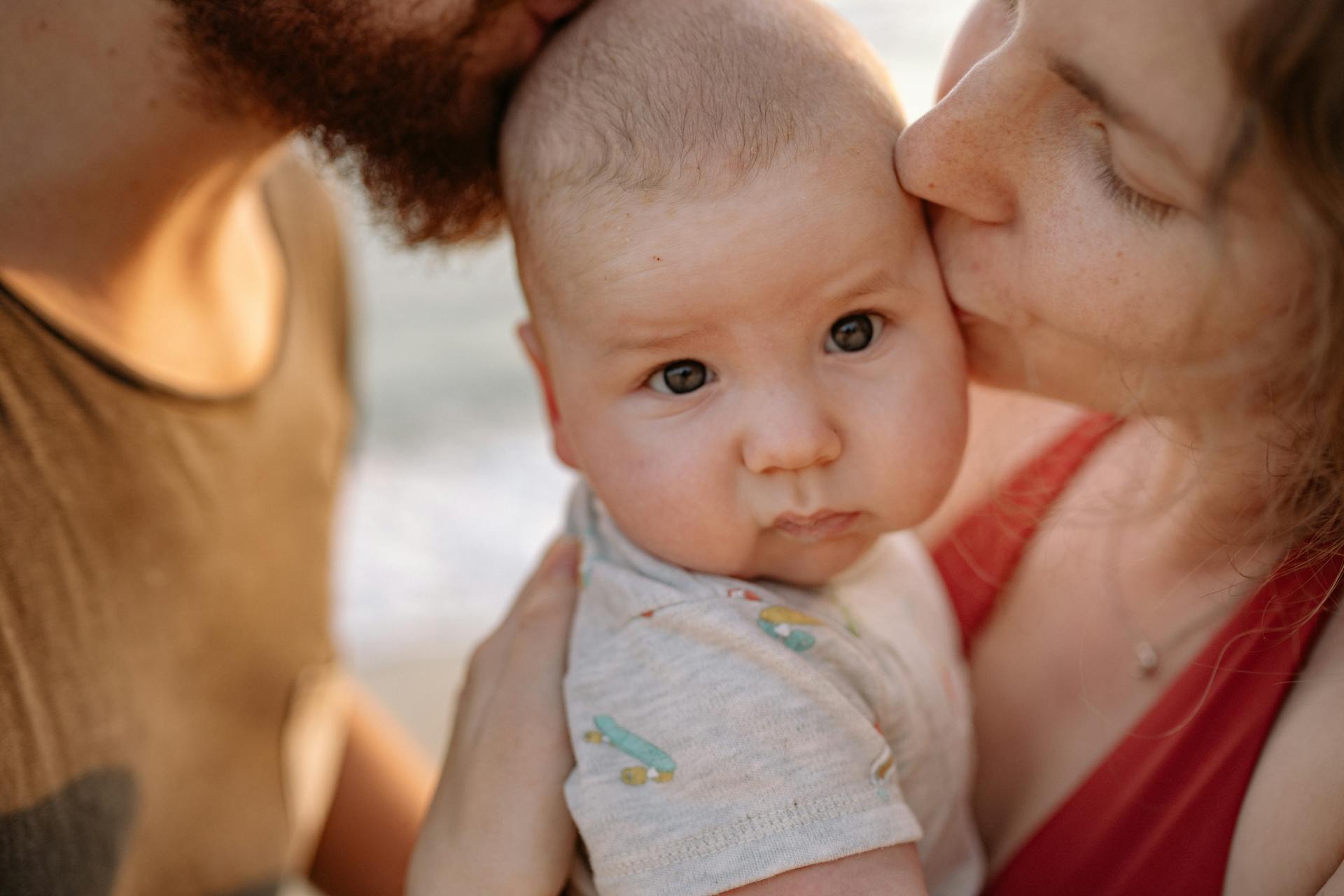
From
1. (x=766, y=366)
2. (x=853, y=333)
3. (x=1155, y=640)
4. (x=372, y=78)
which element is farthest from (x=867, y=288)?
(x=372, y=78)

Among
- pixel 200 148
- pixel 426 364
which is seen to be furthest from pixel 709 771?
pixel 426 364

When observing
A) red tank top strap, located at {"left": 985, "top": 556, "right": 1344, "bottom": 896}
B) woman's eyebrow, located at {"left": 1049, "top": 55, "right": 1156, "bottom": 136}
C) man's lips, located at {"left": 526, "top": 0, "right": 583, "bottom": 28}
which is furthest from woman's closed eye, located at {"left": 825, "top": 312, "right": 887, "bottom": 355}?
man's lips, located at {"left": 526, "top": 0, "right": 583, "bottom": 28}

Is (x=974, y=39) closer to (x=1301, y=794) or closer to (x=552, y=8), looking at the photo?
(x=552, y=8)

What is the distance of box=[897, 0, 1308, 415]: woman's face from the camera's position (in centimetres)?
109

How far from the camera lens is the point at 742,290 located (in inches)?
52.1

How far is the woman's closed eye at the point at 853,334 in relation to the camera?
1.40 meters

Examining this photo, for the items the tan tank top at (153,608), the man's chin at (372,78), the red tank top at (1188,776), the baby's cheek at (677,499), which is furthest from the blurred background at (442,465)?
the red tank top at (1188,776)

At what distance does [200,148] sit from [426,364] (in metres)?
4.91

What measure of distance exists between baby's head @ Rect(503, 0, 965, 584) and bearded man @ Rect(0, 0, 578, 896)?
40 centimetres

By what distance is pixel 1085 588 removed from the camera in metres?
1.73

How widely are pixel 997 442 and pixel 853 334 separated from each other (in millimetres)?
783

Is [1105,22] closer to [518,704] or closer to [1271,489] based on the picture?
[1271,489]

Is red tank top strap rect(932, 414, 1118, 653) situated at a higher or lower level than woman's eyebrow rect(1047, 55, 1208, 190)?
lower

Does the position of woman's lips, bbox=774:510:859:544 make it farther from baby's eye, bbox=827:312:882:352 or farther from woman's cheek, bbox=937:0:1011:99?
woman's cheek, bbox=937:0:1011:99
